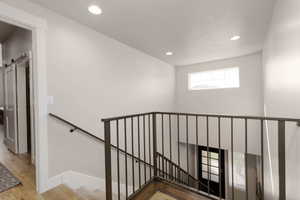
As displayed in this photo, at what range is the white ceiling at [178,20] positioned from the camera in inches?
73.8

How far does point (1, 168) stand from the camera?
234 centimetres

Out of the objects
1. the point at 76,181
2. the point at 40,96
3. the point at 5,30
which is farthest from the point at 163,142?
the point at 5,30

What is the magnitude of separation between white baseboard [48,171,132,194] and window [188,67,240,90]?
3.92 m

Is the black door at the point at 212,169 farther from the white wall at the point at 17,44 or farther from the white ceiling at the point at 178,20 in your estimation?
the white wall at the point at 17,44

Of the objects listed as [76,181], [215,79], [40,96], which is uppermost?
[215,79]

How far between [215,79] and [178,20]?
2947 millimetres

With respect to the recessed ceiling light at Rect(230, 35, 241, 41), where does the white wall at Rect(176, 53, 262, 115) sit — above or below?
below

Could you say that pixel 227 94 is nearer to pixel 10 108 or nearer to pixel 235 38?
pixel 235 38

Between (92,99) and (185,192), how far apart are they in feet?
6.74

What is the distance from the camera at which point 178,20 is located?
2.21 m

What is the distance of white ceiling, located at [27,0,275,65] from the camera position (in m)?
1.87

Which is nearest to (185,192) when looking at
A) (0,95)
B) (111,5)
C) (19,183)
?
(19,183)

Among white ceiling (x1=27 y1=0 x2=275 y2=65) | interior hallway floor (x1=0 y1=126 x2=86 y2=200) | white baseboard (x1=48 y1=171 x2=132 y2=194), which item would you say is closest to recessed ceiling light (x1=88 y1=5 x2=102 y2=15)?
white ceiling (x1=27 y1=0 x2=275 y2=65)

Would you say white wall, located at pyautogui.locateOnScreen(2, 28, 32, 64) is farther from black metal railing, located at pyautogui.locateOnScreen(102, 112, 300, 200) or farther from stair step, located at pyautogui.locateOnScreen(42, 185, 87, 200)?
stair step, located at pyautogui.locateOnScreen(42, 185, 87, 200)
